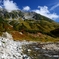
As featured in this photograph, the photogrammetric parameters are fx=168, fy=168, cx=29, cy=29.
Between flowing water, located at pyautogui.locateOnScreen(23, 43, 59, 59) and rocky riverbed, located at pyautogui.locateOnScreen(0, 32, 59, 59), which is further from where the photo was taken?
flowing water, located at pyautogui.locateOnScreen(23, 43, 59, 59)

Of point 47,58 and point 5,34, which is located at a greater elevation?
point 5,34

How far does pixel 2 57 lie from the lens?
20.0 metres

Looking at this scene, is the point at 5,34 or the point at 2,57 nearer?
the point at 2,57

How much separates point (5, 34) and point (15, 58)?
267 feet

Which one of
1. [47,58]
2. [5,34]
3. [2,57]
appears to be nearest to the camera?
[2,57]

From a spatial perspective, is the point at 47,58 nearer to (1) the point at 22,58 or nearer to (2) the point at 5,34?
(1) the point at 22,58

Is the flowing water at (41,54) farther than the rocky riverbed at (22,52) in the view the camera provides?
Yes

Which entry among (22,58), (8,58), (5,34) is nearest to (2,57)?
(8,58)

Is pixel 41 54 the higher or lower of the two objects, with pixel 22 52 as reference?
lower

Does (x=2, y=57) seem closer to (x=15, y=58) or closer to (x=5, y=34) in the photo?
(x=15, y=58)

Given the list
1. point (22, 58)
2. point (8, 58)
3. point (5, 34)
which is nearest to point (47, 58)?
point (22, 58)

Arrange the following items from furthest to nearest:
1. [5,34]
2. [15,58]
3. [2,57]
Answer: [5,34] → [15,58] → [2,57]

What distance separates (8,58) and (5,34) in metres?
82.2

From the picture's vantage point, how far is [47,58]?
26.8 metres
